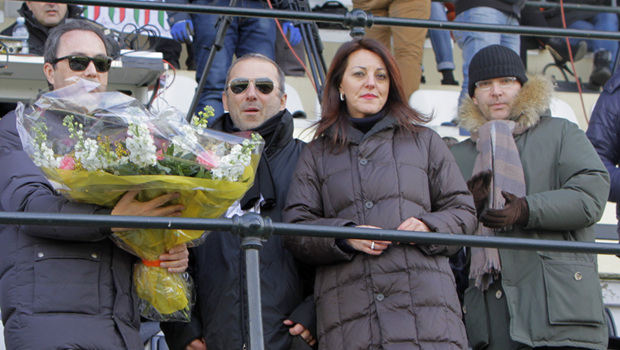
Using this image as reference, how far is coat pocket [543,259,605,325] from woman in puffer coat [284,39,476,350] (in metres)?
0.39

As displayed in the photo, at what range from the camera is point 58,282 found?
2.76m

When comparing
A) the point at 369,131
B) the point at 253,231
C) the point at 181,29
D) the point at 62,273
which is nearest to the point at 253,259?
the point at 253,231

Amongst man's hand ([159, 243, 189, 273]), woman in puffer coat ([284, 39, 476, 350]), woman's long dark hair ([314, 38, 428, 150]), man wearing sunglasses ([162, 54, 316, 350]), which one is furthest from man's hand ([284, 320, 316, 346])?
woman's long dark hair ([314, 38, 428, 150])

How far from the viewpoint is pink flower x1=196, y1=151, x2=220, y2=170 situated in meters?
2.72

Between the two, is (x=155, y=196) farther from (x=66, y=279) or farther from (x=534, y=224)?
(x=534, y=224)

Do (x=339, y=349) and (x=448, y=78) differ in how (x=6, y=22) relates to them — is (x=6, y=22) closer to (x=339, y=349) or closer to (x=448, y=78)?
(x=448, y=78)

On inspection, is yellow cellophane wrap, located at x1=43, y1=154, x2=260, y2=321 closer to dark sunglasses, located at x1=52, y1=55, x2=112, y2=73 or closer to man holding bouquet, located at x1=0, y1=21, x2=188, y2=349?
man holding bouquet, located at x1=0, y1=21, x2=188, y2=349

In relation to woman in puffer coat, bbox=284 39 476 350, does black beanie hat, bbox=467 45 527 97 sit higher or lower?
higher

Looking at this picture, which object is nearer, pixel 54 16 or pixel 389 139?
pixel 389 139

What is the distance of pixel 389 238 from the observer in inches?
97.9

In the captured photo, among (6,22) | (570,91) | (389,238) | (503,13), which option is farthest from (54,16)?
(570,91)

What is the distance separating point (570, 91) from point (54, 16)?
4.17m

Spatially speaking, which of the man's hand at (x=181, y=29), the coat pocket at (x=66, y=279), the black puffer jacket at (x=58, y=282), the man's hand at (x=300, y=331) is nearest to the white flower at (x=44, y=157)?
the black puffer jacket at (x=58, y=282)

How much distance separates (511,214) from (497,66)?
0.81 metres
